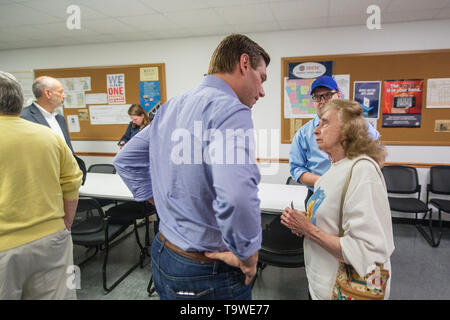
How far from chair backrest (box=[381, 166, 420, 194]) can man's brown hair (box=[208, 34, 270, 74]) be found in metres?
3.43

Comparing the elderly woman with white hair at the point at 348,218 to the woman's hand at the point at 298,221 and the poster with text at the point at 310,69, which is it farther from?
the poster with text at the point at 310,69

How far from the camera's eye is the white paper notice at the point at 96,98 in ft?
15.6

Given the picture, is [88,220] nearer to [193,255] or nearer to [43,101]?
[43,101]

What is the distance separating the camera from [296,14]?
3.25 meters

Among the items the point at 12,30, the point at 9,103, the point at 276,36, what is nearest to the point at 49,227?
the point at 9,103

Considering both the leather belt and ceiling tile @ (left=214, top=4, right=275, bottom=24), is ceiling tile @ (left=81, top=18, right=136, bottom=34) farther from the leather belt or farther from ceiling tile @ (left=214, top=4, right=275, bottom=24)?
the leather belt

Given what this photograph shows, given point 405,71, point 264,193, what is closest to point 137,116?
point 264,193

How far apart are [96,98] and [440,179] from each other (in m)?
5.52

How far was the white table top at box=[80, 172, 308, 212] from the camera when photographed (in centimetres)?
224

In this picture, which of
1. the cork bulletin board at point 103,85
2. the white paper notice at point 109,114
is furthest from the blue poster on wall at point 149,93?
the white paper notice at point 109,114

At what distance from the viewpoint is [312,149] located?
6.38 ft

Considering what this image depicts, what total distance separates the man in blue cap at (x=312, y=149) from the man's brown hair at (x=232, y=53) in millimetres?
1039

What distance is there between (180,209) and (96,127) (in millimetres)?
4675
